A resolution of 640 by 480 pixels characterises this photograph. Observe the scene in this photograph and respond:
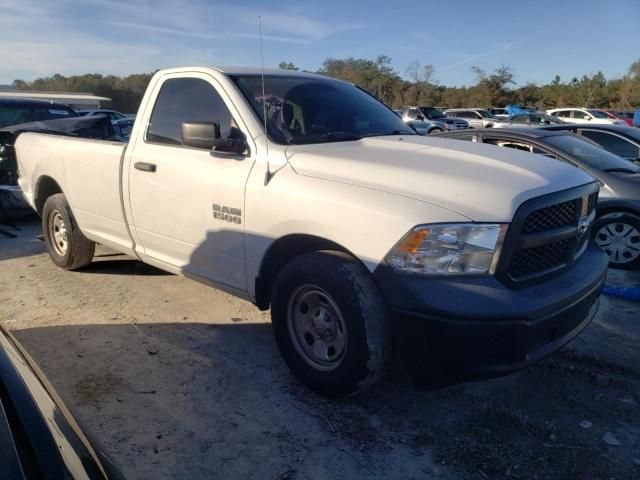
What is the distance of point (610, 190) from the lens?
608 centimetres

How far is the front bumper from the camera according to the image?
2504 millimetres

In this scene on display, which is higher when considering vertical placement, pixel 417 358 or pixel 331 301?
pixel 331 301

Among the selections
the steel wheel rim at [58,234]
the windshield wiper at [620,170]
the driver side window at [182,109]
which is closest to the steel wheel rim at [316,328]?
the driver side window at [182,109]

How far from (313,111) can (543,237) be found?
1912 millimetres

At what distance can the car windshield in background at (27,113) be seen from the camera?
8.50 m

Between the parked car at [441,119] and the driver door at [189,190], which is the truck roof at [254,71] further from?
the parked car at [441,119]

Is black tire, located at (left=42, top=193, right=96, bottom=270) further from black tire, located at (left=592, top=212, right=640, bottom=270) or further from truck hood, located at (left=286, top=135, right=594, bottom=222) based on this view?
black tire, located at (left=592, top=212, right=640, bottom=270)

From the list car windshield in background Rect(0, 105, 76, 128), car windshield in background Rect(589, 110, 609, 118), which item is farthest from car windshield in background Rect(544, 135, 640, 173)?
car windshield in background Rect(589, 110, 609, 118)

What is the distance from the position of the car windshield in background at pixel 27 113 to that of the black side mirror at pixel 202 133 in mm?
6371

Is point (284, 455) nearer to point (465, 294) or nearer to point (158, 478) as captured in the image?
point (158, 478)

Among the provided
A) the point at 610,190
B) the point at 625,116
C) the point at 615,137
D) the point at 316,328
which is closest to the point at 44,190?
the point at 316,328

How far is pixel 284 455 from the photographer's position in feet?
8.91

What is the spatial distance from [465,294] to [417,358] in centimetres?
42

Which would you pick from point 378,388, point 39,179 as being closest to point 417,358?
point 378,388
